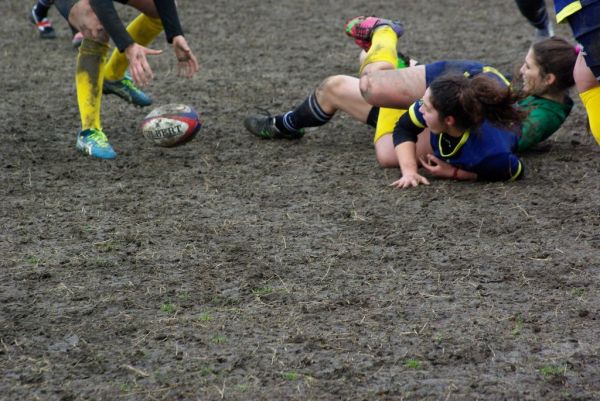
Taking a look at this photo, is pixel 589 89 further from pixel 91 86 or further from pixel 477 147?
pixel 91 86

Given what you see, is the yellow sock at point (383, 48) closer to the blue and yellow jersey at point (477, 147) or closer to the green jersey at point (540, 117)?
the blue and yellow jersey at point (477, 147)

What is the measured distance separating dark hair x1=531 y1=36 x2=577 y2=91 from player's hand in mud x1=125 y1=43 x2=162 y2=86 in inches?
92.0

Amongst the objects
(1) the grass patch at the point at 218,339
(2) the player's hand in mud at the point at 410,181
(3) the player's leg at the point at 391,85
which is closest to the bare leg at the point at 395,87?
(3) the player's leg at the point at 391,85

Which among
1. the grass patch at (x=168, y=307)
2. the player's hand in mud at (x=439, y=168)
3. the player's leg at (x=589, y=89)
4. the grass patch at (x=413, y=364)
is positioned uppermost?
the player's leg at (x=589, y=89)

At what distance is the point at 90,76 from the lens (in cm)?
648

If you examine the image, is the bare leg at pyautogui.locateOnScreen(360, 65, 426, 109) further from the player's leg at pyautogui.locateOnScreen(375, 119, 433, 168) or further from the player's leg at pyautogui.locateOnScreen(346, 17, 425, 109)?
the player's leg at pyautogui.locateOnScreen(375, 119, 433, 168)

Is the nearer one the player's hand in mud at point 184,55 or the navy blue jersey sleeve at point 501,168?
the navy blue jersey sleeve at point 501,168

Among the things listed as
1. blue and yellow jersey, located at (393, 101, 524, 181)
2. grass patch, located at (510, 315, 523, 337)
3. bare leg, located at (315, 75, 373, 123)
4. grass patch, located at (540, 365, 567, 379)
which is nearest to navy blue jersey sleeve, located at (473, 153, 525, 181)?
blue and yellow jersey, located at (393, 101, 524, 181)

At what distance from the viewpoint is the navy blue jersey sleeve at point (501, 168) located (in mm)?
5672

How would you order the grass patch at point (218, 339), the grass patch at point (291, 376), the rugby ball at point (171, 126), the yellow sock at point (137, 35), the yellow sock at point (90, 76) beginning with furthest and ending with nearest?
1. the yellow sock at point (137, 35)
2. the yellow sock at point (90, 76)
3. the rugby ball at point (171, 126)
4. the grass patch at point (218, 339)
5. the grass patch at point (291, 376)

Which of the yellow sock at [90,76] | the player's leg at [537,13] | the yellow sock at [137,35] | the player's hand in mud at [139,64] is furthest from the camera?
the player's leg at [537,13]


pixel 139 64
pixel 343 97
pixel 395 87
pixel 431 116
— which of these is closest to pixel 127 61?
pixel 139 64

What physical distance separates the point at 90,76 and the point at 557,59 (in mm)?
2984

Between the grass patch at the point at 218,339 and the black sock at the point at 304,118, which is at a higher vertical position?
the grass patch at the point at 218,339
